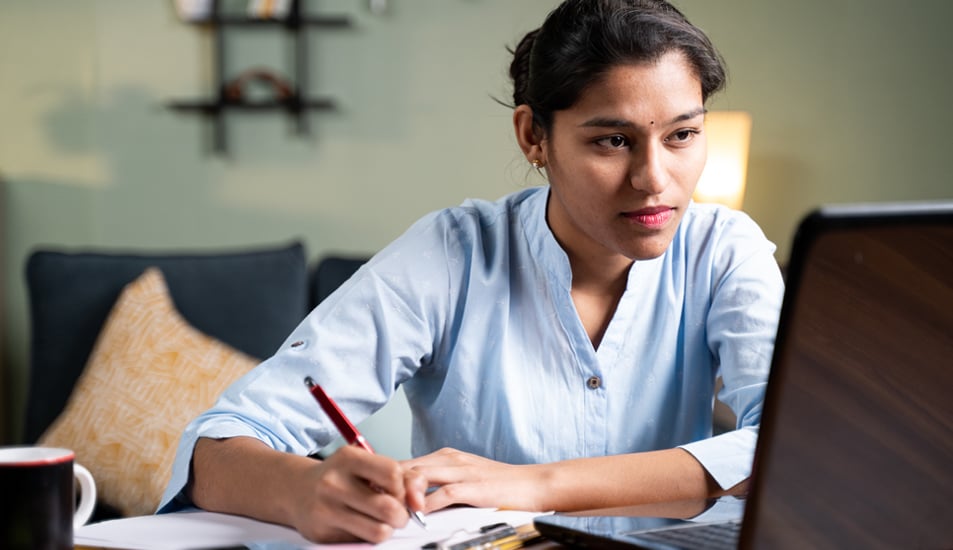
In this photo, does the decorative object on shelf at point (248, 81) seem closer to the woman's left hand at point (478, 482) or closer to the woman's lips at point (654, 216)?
the woman's lips at point (654, 216)

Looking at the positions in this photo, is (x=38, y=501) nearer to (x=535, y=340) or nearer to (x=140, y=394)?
(x=535, y=340)

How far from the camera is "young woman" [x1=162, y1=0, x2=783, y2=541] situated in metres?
1.08

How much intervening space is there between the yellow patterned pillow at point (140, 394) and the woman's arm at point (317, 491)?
141 cm

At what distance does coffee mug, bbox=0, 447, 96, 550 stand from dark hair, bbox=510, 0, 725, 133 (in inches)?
28.7

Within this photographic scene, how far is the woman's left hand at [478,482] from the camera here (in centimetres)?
95

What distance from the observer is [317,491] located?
0.85m

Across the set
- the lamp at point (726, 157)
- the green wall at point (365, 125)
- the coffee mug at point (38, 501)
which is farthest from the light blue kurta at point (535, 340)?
the green wall at point (365, 125)

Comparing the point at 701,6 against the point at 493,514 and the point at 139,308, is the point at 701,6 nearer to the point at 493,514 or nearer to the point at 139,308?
the point at 139,308

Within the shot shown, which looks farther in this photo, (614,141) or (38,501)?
(614,141)

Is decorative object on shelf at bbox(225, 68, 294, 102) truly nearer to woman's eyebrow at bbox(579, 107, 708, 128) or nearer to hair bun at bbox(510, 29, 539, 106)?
hair bun at bbox(510, 29, 539, 106)

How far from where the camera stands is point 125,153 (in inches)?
120

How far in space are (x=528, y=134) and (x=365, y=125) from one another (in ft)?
5.85

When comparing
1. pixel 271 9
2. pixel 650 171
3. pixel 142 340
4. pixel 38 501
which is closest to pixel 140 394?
pixel 142 340

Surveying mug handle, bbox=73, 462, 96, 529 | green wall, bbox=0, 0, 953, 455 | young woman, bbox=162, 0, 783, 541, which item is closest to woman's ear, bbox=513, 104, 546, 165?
young woman, bbox=162, 0, 783, 541
